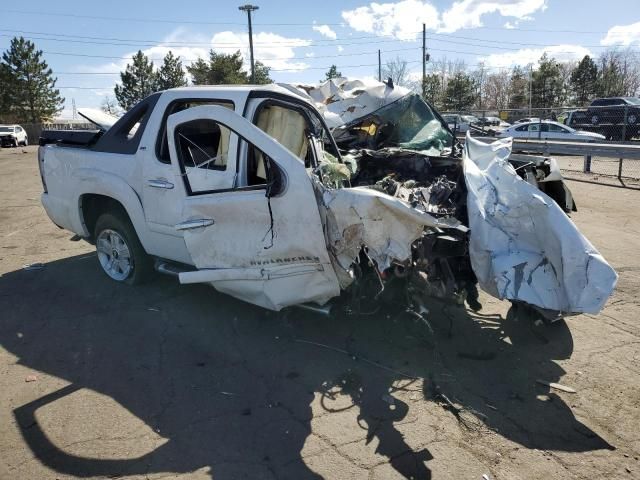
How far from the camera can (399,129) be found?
6.55m

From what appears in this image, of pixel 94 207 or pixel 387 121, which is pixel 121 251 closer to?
pixel 94 207

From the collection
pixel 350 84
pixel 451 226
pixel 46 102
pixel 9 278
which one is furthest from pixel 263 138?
pixel 46 102

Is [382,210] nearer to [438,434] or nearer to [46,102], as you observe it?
[438,434]

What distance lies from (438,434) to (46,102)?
212ft

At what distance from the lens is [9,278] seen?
573 cm

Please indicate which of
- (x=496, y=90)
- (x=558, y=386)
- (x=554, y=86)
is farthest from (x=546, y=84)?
(x=558, y=386)

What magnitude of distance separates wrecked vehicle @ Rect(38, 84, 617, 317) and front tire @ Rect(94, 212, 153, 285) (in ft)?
0.07

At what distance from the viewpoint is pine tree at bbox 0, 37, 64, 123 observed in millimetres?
52875

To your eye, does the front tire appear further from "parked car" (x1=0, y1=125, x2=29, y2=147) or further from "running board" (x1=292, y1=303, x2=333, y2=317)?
"parked car" (x1=0, y1=125, x2=29, y2=147)

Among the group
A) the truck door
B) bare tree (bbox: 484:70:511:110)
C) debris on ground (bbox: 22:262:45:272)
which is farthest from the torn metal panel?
bare tree (bbox: 484:70:511:110)

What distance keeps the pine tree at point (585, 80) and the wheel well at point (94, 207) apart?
175ft

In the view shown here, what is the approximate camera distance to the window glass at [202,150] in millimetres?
4258

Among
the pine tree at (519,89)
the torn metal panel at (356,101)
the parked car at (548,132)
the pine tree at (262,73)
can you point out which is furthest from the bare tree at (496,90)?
the torn metal panel at (356,101)

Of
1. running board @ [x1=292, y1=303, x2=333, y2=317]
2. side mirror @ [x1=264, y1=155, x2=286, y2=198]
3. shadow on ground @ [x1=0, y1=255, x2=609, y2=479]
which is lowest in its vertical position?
shadow on ground @ [x1=0, y1=255, x2=609, y2=479]
